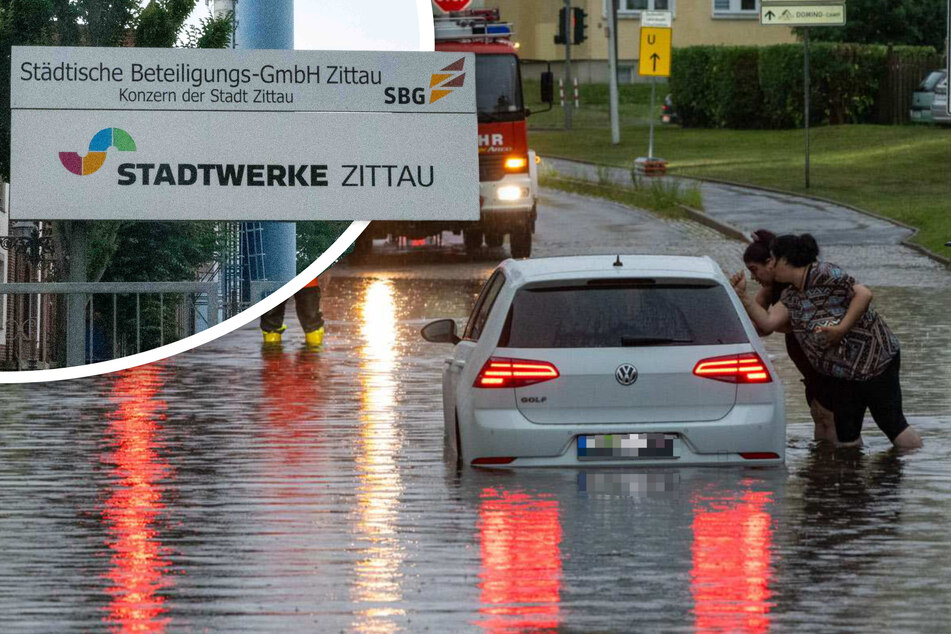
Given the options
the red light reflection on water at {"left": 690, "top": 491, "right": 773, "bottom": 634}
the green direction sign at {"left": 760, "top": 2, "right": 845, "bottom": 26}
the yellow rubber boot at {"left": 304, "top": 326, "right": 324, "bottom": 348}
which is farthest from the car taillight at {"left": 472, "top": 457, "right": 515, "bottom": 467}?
the green direction sign at {"left": 760, "top": 2, "right": 845, "bottom": 26}

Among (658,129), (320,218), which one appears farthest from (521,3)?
(320,218)

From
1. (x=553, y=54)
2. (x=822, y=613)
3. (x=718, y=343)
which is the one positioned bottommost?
(x=822, y=613)

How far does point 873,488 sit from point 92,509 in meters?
4.06

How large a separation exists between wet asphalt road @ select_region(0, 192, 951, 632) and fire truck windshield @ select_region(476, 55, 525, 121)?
14.4 meters

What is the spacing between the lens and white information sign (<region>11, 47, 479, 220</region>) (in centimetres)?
1188

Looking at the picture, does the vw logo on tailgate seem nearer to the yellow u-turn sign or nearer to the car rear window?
the car rear window

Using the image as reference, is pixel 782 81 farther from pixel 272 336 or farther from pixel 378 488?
pixel 378 488

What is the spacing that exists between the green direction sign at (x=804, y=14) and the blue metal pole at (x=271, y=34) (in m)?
23.0

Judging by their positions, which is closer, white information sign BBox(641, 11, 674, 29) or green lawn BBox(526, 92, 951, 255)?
green lawn BBox(526, 92, 951, 255)

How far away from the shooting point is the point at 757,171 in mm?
41812

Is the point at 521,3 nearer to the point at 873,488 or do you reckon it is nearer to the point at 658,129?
the point at 658,129

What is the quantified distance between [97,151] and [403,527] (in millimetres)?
3469

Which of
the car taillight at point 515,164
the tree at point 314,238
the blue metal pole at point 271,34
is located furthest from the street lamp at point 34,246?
the car taillight at point 515,164

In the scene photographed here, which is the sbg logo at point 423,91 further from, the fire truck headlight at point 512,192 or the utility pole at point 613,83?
the utility pole at point 613,83
